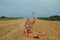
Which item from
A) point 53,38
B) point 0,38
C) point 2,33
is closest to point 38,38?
point 53,38

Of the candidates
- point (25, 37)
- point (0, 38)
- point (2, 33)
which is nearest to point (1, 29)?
point (2, 33)

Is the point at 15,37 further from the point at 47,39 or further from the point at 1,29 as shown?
the point at 1,29

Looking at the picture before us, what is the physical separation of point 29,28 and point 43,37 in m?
0.43

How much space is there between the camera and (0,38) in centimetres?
560

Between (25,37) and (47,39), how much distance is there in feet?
2.01

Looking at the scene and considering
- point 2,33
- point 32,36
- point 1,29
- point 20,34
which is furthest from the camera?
point 1,29

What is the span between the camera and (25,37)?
5121 mm

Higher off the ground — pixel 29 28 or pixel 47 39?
pixel 29 28

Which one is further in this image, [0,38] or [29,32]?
[0,38]

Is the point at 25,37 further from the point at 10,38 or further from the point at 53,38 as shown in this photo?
the point at 53,38

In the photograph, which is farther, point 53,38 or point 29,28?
point 53,38

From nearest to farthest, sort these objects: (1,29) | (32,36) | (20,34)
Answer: (32,36), (20,34), (1,29)

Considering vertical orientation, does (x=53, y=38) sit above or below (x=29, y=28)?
below

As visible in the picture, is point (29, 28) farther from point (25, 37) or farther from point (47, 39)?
point (47, 39)
